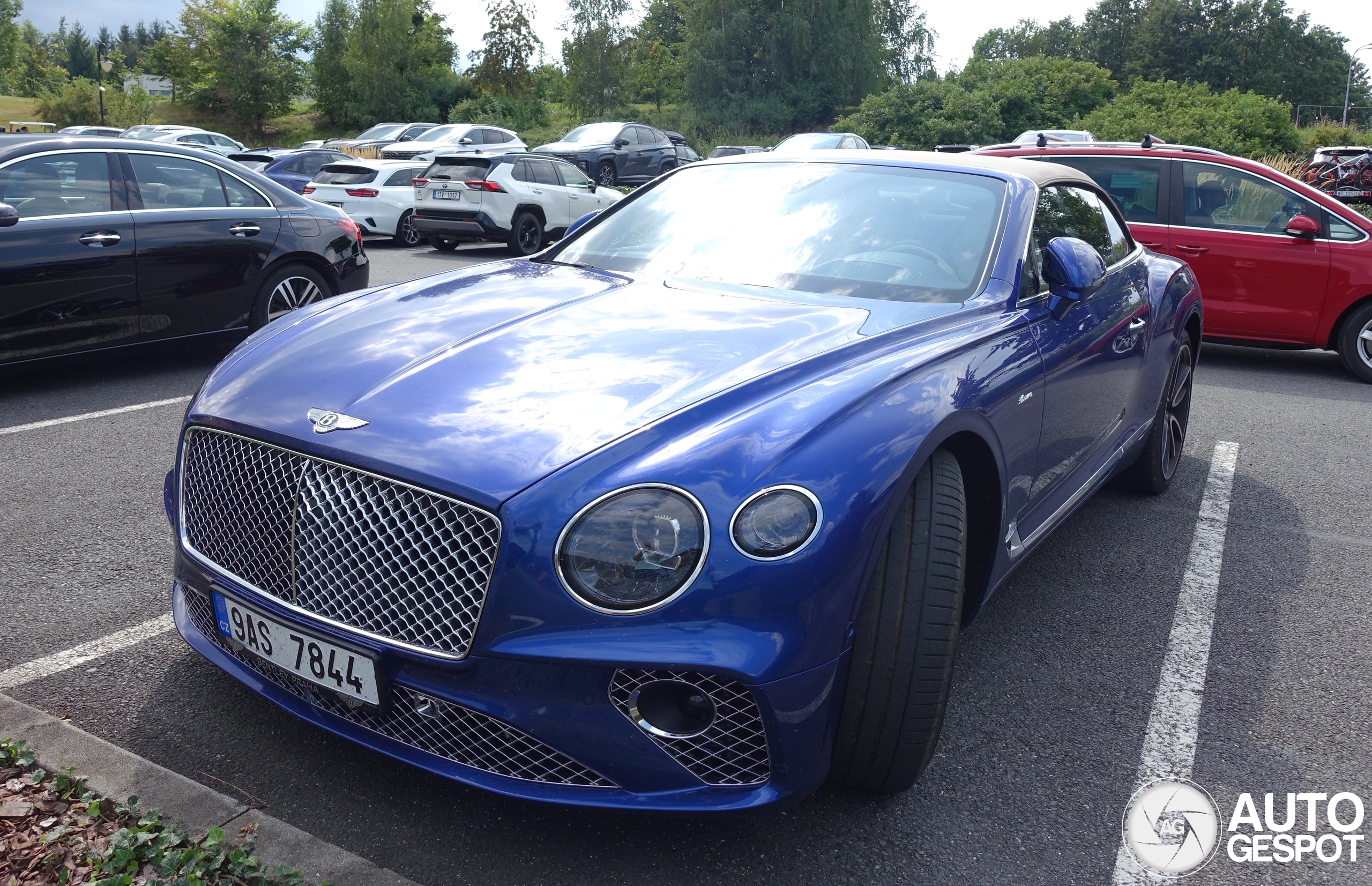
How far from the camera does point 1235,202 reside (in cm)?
813

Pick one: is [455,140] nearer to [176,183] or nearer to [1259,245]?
[176,183]

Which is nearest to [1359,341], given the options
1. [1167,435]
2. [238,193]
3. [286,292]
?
[1167,435]

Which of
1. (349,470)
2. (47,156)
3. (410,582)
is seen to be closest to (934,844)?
(410,582)

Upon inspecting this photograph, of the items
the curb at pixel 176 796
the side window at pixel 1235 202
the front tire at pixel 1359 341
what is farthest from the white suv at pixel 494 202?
the curb at pixel 176 796

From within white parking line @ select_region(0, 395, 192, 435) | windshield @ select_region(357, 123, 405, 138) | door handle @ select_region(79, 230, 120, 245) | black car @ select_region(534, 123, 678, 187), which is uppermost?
windshield @ select_region(357, 123, 405, 138)

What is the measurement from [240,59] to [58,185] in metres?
57.0

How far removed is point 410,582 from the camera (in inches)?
82.5

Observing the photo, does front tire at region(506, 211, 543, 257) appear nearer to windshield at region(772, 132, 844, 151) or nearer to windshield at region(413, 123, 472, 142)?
windshield at region(772, 132, 844, 151)

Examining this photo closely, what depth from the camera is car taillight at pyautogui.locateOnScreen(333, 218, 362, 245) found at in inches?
303

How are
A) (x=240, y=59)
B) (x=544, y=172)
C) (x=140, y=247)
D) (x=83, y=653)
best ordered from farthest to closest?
(x=240, y=59) → (x=544, y=172) → (x=140, y=247) → (x=83, y=653)

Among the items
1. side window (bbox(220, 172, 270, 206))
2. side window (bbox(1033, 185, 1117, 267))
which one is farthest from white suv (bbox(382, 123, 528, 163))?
side window (bbox(1033, 185, 1117, 267))

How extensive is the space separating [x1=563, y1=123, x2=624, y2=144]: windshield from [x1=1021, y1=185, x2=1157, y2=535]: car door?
62.5 ft

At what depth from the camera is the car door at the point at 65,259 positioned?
5848 mm

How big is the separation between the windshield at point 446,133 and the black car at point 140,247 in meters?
20.7
